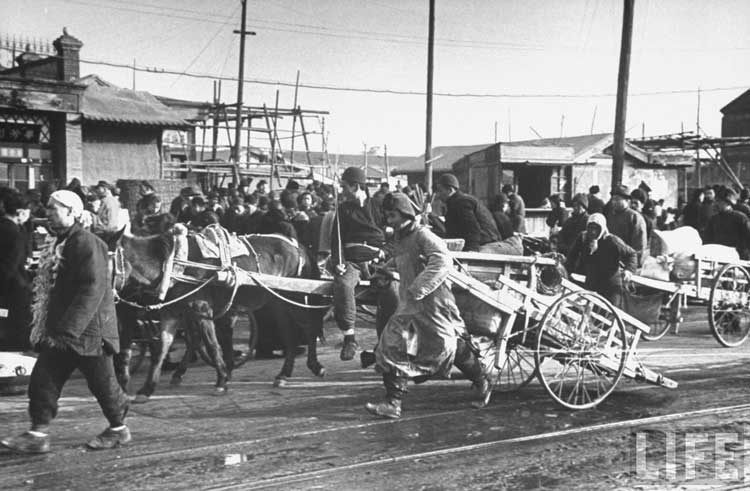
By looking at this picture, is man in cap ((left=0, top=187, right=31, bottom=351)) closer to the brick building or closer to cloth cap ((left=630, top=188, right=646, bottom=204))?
cloth cap ((left=630, top=188, right=646, bottom=204))

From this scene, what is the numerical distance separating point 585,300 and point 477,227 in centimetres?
139

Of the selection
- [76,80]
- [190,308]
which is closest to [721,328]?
[190,308]

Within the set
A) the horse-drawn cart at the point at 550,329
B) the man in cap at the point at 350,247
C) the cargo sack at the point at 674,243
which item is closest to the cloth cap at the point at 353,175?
the man in cap at the point at 350,247

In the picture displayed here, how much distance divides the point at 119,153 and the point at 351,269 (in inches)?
704

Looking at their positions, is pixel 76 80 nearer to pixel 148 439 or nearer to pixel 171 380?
pixel 171 380

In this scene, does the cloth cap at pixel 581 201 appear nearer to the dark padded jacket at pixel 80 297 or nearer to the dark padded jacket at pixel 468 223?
the dark padded jacket at pixel 468 223

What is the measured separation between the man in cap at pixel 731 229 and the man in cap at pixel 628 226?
2.19 m

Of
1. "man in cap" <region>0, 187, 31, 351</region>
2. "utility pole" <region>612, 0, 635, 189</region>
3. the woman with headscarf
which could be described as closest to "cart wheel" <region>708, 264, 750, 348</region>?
the woman with headscarf

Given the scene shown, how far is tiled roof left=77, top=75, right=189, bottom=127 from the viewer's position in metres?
23.6

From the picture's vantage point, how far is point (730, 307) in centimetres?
1083

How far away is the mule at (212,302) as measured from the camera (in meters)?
7.82

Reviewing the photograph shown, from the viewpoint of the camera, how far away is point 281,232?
10633 mm

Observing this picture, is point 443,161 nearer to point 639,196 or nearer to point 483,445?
point 639,196

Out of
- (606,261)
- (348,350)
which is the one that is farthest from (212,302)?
(606,261)
